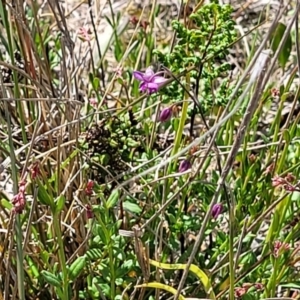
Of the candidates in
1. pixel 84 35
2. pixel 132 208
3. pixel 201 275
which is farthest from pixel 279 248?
pixel 84 35

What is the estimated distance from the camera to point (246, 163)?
3.35ft

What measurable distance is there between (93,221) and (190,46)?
9.6 inches

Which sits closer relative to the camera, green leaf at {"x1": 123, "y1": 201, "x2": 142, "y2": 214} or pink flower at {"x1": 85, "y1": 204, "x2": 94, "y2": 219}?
pink flower at {"x1": 85, "y1": 204, "x2": 94, "y2": 219}

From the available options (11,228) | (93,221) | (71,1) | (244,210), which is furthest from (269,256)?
(71,1)

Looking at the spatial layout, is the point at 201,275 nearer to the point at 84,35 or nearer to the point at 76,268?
the point at 76,268

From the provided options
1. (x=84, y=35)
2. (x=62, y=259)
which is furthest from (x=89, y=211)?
(x=84, y=35)

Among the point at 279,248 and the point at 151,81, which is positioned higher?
the point at 151,81

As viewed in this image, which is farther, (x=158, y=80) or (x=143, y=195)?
(x=143, y=195)

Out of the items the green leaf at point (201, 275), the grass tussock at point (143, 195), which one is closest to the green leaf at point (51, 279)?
the grass tussock at point (143, 195)

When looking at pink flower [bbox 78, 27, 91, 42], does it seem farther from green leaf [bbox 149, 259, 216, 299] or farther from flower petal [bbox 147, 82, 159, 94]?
green leaf [bbox 149, 259, 216, 299]

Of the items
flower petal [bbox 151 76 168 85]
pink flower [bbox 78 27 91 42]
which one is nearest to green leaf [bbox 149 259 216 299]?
flower petal [bbox 151 76 168 85]

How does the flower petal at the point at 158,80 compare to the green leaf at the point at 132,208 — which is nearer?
the flower petal at the point at 158,80

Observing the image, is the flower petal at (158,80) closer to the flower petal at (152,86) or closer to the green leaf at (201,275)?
the flower petal at (152,86)

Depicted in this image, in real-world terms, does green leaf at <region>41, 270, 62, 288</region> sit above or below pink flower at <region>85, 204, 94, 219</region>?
below
